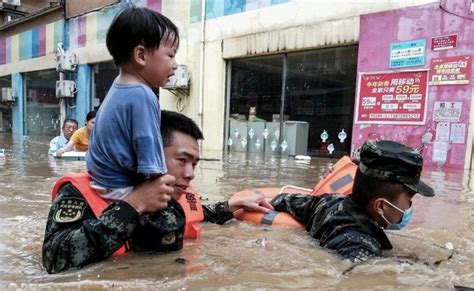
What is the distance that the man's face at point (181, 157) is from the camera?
1.92m

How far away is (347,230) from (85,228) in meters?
1.17

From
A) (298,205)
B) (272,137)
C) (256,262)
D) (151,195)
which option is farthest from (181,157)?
(272,137)

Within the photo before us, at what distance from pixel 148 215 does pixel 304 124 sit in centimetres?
819

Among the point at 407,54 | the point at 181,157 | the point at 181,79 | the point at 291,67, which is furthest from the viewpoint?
the point at 181,79

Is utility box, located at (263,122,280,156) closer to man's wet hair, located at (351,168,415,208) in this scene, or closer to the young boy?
man's wet hair, located at (351,168,415,208)

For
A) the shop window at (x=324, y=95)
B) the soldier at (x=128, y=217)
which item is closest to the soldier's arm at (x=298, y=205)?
the soldier at (x=128, y=217)

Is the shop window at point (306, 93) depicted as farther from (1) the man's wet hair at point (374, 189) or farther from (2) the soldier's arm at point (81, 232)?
(2) the soldier's arm at point (81, 232)

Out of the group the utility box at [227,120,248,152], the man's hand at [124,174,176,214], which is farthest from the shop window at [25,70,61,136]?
the man's hand at [124,174,176,214]

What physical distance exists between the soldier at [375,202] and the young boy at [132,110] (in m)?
0.91

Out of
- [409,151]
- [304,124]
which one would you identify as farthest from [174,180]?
[304,124]

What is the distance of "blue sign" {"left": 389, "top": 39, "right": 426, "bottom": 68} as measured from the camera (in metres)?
7.64

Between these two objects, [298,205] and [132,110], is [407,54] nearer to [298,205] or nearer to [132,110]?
[298,205]

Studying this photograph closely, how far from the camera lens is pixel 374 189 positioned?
207 cm

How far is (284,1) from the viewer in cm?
970
